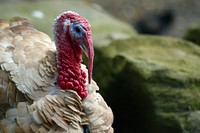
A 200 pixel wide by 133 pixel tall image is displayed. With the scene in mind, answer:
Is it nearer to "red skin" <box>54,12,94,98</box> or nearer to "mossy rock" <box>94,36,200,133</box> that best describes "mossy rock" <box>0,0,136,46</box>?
"mossy rock" <box>94,36,200,133</box>

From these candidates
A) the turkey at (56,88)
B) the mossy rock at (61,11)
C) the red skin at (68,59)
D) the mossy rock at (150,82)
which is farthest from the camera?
the mossy rock at (61,11)

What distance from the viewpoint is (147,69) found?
20.0ft

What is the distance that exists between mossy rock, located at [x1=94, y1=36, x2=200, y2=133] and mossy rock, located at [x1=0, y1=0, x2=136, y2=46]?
33cm

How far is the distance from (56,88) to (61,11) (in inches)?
161

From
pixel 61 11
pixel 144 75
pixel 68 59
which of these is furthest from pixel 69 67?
pixel 61 11

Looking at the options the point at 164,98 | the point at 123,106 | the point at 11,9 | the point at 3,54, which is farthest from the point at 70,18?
the point at 11,9

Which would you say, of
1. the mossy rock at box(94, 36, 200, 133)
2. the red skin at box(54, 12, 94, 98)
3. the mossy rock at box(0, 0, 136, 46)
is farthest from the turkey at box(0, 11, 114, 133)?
the mossy rock at box(0, 0, 136, 46)

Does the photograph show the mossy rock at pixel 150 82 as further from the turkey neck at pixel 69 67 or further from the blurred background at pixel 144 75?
the turkey neck at pixel 69 67

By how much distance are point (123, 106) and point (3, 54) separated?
2136 millimetres

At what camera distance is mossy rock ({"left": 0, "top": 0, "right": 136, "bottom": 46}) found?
291 inches

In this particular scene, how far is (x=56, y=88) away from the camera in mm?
4477

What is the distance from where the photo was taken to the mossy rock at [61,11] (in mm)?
7383

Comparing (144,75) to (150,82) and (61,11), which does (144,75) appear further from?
(61,11)

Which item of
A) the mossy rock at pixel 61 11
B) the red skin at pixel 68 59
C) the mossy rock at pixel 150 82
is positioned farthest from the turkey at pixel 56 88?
the mossy rock at pixel 61 11
